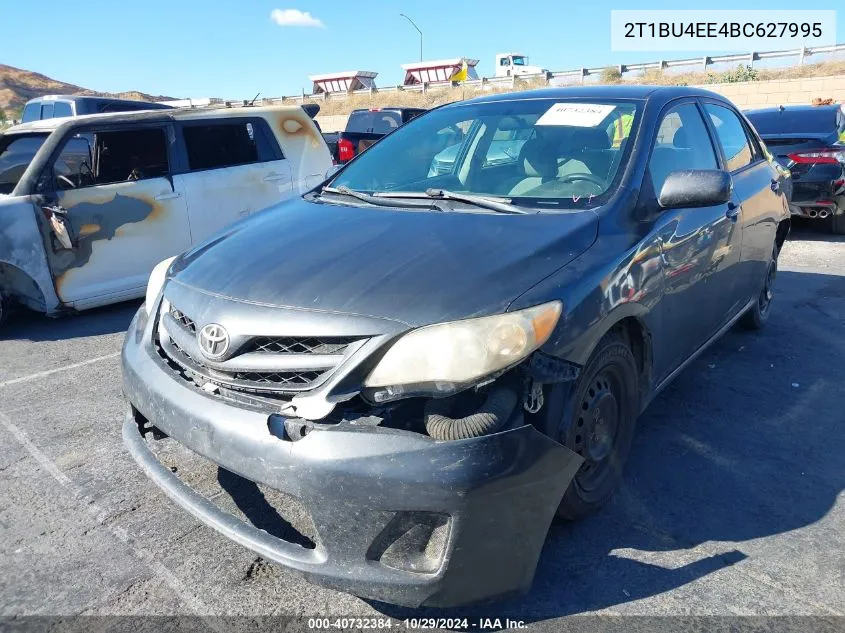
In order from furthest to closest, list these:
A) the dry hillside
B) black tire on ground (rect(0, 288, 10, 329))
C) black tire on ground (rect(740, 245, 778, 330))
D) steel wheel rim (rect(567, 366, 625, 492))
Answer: the dry hillside → black tire on ground (rect(0, 288, 10, 329)) → black tire on ground (rect(740, 245, 778, 330)) → steel wheel rim (rect(567, 366, 625, 492))

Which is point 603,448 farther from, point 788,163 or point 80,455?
point 788,163

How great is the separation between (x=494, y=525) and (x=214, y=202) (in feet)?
16.7

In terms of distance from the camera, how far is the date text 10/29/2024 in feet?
7.09

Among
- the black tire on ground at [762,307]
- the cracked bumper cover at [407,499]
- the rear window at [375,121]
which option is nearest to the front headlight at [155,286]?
the cracked bumper cover at [407,499]

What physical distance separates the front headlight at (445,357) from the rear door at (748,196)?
2290 mm

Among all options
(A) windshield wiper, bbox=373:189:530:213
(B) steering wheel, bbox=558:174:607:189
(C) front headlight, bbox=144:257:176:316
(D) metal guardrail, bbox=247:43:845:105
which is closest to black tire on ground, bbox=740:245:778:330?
(B) steering wheel, bbox=558:174:607:189

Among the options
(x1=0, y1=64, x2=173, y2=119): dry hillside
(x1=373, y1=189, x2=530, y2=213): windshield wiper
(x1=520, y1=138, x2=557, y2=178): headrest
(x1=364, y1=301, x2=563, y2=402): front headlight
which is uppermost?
(x1=0, y1=64, x2=173, y2=119): dry hillside

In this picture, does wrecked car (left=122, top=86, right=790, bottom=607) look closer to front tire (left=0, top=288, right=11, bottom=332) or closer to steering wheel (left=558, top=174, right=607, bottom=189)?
steering wheel (left=558, top=174, right=607, bottom=189)

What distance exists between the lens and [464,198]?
2938 mm

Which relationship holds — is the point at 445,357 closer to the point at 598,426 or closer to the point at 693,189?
the point at 598,426

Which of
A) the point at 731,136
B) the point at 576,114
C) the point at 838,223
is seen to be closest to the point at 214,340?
the point at 576,114

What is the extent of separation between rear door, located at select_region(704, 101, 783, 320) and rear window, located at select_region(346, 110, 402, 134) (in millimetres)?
9776

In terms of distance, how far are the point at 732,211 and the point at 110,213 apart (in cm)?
469

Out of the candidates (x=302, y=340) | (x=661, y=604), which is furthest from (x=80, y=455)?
(x=661, y=604)
